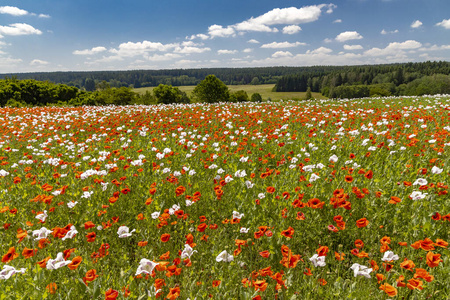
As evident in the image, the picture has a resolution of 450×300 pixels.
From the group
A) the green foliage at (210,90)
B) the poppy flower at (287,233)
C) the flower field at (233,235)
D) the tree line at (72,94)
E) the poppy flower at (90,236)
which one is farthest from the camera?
the green foliage at (210,90)

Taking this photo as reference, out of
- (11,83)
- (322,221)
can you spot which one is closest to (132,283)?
(322,221)

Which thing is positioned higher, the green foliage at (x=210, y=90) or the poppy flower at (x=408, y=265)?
the green foliage at (x=210, y=90)

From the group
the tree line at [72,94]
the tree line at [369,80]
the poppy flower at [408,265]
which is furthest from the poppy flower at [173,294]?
the tree line at [369,80]

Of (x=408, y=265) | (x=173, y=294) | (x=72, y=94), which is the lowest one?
(x=173, y=294)

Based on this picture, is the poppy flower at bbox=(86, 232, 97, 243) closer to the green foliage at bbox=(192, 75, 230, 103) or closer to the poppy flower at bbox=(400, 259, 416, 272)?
the poppy flower at bbox=(400, 259, 416, 272)

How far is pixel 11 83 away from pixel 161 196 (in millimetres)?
41796

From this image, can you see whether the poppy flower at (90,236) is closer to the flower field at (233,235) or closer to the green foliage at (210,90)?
the flower field at (233,235)

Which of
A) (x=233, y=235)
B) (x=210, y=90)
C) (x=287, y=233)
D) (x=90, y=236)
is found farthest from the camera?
(x=210, y=90)

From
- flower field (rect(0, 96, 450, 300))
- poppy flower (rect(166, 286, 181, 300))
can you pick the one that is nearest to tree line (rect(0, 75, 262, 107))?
flower field (rect(0, 96, 450, 300))

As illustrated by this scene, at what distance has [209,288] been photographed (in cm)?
281

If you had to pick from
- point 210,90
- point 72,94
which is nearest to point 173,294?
point 72,94

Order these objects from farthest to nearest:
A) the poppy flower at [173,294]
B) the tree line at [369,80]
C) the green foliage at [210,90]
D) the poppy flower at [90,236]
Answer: the tree line at [369,80]
the green foliage at [210,90]
the poppy flower at [90,236]
the poppy flower at [173,294]

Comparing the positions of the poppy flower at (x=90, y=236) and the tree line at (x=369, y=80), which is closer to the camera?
the poppy flower at (x=90, y=236)

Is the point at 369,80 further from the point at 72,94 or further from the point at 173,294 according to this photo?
the point at 173,294
